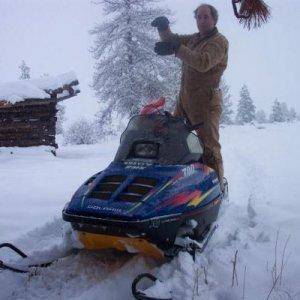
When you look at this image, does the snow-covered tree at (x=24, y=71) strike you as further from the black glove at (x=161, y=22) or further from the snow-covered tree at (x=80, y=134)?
the black glove at (x=161, y=22)

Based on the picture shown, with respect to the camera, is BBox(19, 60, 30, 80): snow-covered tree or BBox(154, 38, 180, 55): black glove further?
BBox(19, 60, 30, 80): snow-covered tree

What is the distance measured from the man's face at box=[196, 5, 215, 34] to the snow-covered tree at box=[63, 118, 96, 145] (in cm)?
2453

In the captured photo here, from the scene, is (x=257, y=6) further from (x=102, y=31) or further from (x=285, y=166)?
(x=102, y=31)

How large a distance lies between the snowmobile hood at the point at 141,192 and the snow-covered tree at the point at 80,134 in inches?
1010

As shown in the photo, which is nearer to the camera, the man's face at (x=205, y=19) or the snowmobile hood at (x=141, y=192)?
the snowmobile hood at (x=141, y=192)

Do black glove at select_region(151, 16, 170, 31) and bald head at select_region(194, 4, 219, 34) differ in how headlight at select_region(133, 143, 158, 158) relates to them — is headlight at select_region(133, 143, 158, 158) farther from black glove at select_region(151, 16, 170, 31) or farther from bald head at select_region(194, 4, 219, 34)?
bald head at select_region(194, 4, 219, 34)

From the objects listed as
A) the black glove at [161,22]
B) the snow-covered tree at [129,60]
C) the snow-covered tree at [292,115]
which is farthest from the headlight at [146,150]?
the snow-covered tree at [292,115]

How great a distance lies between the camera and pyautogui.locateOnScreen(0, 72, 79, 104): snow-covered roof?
14481 millimetres

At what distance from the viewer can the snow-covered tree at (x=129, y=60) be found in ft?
71.5

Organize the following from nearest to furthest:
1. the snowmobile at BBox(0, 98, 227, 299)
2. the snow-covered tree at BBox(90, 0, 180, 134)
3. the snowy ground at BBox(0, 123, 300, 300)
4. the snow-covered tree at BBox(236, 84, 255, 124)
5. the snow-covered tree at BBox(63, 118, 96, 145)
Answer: the snowy ground at BBox(0, 123, 300, 300) → the snowmobile at BBox(0, 98, 227, 299) → the snow-covered tree at BBox(90, 0, 180, 134) → the snow-covered tree at BBox(63, 118, 96, 145) → the snow-covered tree at BBox(236, 84, 255, 124)

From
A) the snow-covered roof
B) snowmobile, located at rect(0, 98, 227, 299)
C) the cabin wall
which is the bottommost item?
the cabin wall

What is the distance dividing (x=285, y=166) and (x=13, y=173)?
5.74m

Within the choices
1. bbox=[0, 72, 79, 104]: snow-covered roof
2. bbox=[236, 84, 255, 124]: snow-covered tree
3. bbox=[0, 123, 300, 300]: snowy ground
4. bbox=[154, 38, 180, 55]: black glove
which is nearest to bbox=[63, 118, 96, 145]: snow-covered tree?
bbox=[0, 72, 79, 104]: snow-covered roof

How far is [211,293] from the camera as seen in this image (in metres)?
2.73
